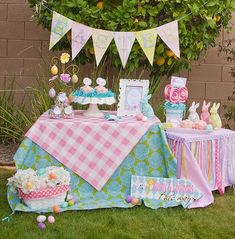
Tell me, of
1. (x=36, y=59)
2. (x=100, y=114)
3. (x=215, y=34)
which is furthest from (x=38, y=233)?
(x=36, y=59)

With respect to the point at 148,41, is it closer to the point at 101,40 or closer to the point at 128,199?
the point at 101,40

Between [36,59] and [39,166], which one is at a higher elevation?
[36,59]

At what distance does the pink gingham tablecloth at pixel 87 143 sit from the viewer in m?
4.10

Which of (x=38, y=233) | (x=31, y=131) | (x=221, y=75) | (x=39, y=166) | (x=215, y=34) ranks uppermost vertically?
(x=215, y=34)

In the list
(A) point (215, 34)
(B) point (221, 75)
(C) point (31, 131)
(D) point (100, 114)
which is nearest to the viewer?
(C) point (31, 131)

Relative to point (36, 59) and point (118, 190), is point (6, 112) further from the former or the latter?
point (118, 190)

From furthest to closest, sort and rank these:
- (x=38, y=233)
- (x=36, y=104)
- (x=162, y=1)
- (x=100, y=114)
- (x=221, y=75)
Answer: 1. (x=221, y=75)
2. (x=36, y=104)
3. (x=162, y=1)
4. (x=100, y=114)
5. (x=38, y=233)

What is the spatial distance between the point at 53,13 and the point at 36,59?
74.3 inches

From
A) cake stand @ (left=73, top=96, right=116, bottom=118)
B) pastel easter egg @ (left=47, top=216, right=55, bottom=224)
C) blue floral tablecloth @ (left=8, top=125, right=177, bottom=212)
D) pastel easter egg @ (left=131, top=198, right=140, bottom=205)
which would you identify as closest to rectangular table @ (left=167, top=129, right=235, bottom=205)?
blue floral tablecloth @ (left=8, top=125, right=177, bottom=212)

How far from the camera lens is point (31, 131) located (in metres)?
4.08

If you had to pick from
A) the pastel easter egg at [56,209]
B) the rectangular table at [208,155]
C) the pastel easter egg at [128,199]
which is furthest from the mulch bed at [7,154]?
the rectangular table at [208,155]

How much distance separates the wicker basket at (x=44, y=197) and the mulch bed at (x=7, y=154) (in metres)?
1.50

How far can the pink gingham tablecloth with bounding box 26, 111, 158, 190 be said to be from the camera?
161 inches

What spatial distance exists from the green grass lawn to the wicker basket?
9 centimetres
